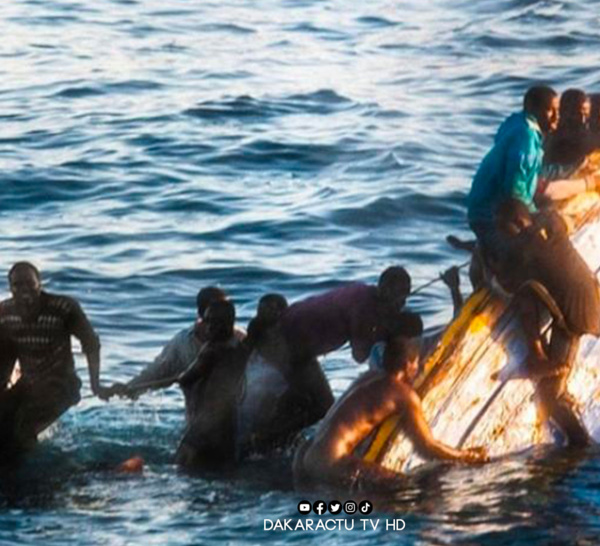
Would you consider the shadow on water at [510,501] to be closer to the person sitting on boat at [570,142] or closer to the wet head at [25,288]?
the person sitting on boat at [570,142]

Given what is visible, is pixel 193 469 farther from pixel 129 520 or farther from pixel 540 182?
pixel 540 182

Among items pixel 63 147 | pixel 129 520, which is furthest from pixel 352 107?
pixel 129 520

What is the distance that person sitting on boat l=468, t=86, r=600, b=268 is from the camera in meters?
19.1

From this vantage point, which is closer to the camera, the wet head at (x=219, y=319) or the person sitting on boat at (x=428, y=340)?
the person sitting on boat at (x=428, y=340)

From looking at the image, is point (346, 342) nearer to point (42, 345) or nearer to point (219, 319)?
point (219, 319)

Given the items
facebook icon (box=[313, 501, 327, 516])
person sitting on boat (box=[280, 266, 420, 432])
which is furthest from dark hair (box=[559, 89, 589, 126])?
facebook icon (box=[313, 501, 327, 516])

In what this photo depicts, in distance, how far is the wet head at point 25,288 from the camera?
2052 cm

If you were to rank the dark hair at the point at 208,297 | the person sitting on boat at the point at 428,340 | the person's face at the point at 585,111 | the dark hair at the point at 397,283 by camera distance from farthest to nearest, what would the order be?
1. the person's face at the point at 585,111
2. the dark hair at the point at 208,297
3. the dark hair at the point at 397,283
4. the person sitting on boat at the point at 428,340

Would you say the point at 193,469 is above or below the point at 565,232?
below

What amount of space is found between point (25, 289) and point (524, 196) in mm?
4388

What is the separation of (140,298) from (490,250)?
752 centimetres

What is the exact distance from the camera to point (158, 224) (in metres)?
30.0

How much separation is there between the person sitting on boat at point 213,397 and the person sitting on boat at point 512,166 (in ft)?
7.84

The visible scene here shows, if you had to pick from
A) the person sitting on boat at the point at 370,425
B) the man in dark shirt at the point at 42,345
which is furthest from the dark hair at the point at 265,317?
the person sitting on boat at the point at 370,425
